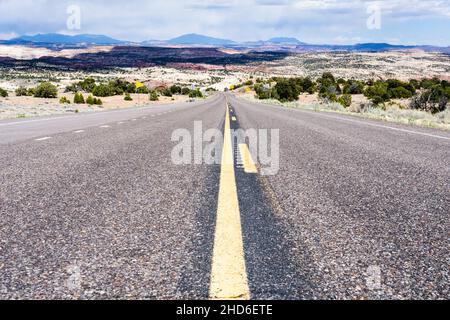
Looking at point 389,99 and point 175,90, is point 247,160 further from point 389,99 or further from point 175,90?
point 175,90

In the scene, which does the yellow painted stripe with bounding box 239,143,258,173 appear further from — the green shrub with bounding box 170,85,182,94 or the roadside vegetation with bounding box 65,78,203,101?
the green shrub with bounding box 170,85,182,94

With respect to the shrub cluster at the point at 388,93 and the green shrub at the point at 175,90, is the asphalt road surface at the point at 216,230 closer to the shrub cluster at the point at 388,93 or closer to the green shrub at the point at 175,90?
the shrub cluster at the point at 388,93

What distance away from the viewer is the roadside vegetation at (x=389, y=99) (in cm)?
1966

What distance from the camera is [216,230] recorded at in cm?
277

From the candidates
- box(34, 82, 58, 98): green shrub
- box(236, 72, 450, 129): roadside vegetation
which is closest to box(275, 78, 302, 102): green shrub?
box(236, 72, 450, 129): roadside vegetation

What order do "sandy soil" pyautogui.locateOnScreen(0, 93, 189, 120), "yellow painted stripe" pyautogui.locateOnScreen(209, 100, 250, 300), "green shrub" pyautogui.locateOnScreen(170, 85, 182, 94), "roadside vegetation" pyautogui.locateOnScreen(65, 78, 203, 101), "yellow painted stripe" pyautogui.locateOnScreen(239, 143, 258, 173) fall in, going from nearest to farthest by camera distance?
"yellow painted stripe" pyautogui.locateOnScreen(209, 100, 250, 300) → "yellow painted stripe" pyautogui.locateOnScreen(239, 143, 258, 173) → "sandy soil" pyautogui.locateOnScreen(0, 93, 189, 120) → "roadside vegetation" pyautogui.locateOnScreen(65, 78, 203, 101) → "green shrub" pyautogui.locateOnScreen(170, 85, 182, 94)

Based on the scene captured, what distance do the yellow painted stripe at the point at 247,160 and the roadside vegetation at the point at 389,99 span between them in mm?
10305

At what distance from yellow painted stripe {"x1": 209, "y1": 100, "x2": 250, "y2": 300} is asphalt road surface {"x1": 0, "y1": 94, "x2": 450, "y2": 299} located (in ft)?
0.04

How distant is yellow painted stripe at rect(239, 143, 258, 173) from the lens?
5174 millimetres

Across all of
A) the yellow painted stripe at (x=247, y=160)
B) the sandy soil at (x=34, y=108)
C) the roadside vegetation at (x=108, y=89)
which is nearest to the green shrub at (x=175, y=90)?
the roadside vegetation at (x=108, y=89)

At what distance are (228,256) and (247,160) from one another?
12.0 feet

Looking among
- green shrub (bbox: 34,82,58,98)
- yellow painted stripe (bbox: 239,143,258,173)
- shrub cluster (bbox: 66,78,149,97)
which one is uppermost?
shrub cluster (bbox: 66,78,149,97)

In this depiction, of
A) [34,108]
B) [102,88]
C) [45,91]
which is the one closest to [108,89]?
[102,88]

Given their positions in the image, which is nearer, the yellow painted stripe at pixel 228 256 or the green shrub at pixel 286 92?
the yellow painted stripe at pixel 228 256
